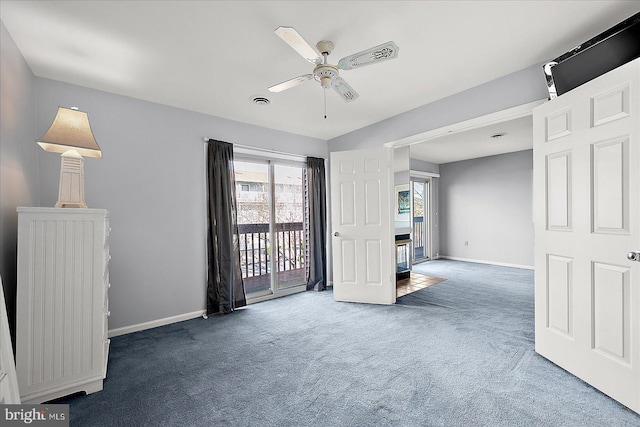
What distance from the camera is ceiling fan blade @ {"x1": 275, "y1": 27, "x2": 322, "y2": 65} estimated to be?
5.13 feet

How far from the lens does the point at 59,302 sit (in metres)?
1.79

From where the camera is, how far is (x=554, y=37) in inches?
80.4

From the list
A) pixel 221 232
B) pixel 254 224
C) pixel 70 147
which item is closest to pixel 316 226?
pixel 254 224

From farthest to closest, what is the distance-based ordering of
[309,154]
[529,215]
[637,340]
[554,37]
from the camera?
1. [529,215]
2. [309,154]
3. [554,37]
4. [637,340]

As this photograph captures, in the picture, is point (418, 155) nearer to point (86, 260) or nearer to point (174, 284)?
point (174, 284)

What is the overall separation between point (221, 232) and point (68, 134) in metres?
1.77

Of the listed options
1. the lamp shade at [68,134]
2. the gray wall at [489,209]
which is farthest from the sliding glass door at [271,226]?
the gray wall at [489,209]

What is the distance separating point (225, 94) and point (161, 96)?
678mm

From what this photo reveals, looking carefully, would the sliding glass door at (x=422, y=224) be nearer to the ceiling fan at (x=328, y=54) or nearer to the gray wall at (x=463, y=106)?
the gray wall at (x=463, y=106)

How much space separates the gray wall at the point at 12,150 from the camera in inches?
71.9

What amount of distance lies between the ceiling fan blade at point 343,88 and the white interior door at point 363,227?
4.79 feet

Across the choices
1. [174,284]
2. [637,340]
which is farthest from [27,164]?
[637,340]

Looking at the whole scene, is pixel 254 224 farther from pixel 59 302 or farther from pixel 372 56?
pixel 372 56

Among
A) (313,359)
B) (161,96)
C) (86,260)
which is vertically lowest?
(313,359)
